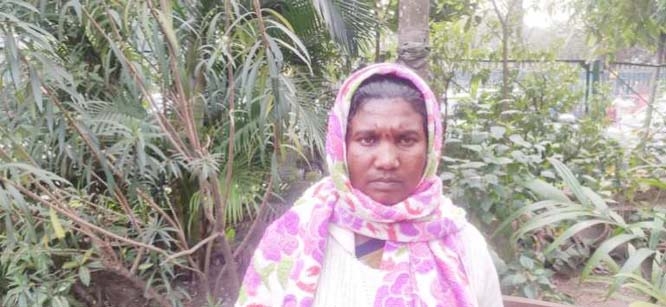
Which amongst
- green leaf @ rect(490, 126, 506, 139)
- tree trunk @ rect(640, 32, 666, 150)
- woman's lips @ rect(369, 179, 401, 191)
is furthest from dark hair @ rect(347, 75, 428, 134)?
tree trunk @ rect(640, 32, 666, 150)

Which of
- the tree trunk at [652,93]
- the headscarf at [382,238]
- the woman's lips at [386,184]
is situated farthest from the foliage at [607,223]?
the tree trunk at [652,93]

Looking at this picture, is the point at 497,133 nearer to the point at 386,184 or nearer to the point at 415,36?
the point at 415,36

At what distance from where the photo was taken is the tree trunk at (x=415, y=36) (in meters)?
2.81

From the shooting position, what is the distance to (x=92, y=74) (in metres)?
2.58

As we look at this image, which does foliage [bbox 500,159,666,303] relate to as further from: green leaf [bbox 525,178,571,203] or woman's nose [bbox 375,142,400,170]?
woman's nose [bbox 375,142,400,170]

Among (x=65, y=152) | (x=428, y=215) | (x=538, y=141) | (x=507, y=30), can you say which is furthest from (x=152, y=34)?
(x=507, y=30)

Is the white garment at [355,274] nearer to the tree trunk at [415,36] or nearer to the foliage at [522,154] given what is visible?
the foliage at [522,154]

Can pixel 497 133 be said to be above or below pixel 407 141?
below

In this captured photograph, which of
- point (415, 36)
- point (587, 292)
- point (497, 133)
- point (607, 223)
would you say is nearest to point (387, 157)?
point (607, 223)

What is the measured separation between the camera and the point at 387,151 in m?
1.10

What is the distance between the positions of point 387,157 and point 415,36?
186cm

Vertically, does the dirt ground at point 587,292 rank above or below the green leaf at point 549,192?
below

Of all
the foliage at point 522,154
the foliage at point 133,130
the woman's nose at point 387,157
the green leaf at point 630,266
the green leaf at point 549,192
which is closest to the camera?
the woman's nose at point 387,157

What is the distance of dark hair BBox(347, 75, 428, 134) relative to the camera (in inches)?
45.2
